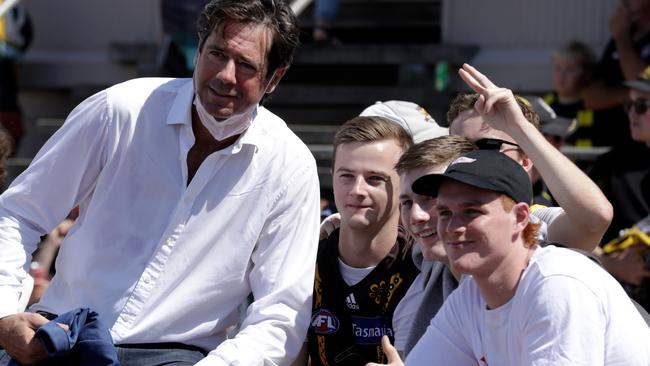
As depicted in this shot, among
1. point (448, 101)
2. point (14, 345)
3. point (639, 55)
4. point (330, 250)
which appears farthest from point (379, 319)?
point (448, 101)

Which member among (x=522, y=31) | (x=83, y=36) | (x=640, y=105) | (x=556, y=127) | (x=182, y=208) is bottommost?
(x=83, y=36)

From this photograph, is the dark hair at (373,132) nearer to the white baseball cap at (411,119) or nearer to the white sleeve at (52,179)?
the white baseball cap at (411,119)

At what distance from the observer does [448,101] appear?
7.70 meters

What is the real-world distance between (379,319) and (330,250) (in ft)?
1.05

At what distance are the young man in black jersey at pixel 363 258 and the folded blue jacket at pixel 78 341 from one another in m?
0.81

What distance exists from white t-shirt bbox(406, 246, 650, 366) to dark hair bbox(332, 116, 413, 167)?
3.21 feet

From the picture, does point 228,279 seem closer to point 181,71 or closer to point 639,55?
point 639,55

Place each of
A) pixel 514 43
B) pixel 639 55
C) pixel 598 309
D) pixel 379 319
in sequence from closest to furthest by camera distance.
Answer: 1. pixel 598 309
2. pixel 379 319
3. pixel 639 55
4. pixel 514 43

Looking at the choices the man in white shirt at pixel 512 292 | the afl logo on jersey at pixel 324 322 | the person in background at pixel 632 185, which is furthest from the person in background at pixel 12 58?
the man in white shirt at pixel 512 292

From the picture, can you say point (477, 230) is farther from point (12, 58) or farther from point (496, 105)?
point (12, 58)

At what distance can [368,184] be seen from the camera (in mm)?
3852

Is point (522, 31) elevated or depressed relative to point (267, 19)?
depressed

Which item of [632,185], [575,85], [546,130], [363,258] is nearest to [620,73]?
[575,85]

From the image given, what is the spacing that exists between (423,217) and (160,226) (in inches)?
30.9
